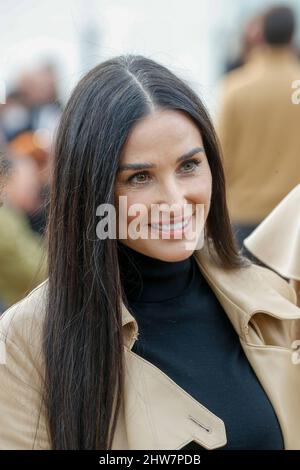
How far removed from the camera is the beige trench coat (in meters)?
1.85

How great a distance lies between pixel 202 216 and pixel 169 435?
0.49 metres

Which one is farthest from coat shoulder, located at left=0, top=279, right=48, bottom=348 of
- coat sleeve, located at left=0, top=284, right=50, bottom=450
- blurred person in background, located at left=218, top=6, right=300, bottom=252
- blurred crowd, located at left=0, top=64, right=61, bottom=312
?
blurred person in background, located at left=218, top=6, right=300, bottom=252

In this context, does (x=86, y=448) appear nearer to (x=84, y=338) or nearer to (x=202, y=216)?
(x=84, y=338)

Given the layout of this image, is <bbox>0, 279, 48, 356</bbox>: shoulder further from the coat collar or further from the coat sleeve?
the coat collar

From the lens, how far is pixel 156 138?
188cm

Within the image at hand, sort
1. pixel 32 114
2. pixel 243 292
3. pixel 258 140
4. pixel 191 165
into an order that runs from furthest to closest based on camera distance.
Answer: pixel 32 114, pixel 258 140, pixel 243 292, pixel 191 165

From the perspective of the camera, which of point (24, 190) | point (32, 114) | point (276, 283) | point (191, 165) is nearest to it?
point (191, 165)

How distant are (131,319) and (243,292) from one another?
0.35 metres

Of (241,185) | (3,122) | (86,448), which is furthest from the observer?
(3,122)

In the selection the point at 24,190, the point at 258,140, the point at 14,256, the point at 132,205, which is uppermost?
the point at 132,205

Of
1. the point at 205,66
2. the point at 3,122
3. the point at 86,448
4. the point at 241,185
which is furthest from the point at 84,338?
the point at 205,66

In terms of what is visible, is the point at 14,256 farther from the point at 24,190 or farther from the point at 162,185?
the point at 162,185

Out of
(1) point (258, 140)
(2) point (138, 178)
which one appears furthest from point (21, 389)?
(1) point (258, 140)

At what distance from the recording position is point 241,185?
14.2 ft
